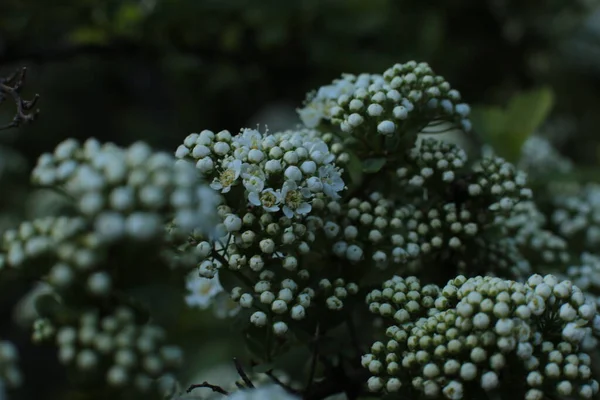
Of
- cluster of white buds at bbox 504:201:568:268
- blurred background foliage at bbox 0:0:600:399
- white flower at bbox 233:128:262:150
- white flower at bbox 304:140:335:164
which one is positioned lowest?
cluster of white buds at bbox 504:201:568:268

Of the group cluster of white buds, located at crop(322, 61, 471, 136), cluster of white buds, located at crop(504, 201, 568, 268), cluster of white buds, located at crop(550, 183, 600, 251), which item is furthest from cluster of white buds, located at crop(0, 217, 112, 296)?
cluster of white buds, located at crop(550, 183, 600, 251)

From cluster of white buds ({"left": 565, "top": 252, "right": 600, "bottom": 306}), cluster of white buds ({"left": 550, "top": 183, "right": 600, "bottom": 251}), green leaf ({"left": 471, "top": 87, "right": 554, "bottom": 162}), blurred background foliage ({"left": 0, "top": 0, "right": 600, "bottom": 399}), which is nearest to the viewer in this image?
cluster of white buds ({"left": 565, "top": 252, "right": 600, "bottom": 306})

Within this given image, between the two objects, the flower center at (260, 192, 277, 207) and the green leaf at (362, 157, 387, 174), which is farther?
the green leaf at (362, 157, 387, 174)

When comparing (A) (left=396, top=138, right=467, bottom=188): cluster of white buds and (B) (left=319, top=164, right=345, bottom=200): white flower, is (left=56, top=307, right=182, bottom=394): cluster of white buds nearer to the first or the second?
(B) (left=319, top=164, right=345, bottom=200): white flower

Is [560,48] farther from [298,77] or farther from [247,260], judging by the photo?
[247,260]

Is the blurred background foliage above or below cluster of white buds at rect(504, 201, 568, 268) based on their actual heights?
above

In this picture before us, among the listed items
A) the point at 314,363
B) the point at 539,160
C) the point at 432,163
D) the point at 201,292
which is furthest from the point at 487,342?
the point at 539,160

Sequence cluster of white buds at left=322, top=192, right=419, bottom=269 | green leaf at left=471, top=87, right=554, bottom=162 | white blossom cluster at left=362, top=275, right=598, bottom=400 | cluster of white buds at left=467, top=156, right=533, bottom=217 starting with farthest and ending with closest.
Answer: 1. green leaf at left=471, top=87, right=554, bottom=162
2. cluster of white buds at left=467, top=156, right=533, bottom=217
3. cluster of white buds at left=322, top=192, right=419, bottom=269
4. white blossom cluster at left=362, top=275, right=598, bottom=400

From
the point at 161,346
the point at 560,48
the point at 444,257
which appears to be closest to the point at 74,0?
the point at 444,257
